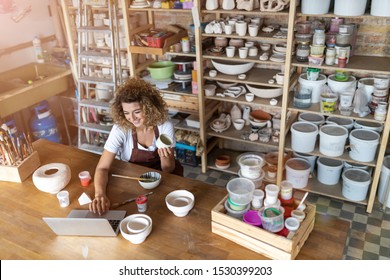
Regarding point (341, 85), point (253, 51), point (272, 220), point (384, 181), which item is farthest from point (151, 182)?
point (384, 181)

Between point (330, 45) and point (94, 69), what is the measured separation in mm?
2564

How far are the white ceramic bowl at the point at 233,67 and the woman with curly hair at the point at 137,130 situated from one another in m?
0.98

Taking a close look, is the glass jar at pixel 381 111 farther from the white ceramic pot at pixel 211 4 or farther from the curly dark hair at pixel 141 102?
the curly dark hair at pixel 141 102

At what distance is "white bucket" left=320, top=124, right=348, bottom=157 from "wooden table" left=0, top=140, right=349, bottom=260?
1.24 metres

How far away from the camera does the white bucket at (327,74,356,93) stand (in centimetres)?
286

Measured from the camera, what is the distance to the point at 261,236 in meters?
1.50

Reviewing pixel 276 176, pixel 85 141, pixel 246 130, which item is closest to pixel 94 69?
pixel 85 141

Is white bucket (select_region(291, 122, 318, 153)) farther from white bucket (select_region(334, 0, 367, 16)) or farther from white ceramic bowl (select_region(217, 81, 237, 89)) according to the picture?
white bucket (select_region(334, 0, 367, 16))

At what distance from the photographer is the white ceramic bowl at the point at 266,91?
9.96 feet

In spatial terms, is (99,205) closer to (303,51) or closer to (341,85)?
(303,51)

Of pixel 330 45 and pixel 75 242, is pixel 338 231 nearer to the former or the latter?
pixel 75 242

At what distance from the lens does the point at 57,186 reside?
2012mm

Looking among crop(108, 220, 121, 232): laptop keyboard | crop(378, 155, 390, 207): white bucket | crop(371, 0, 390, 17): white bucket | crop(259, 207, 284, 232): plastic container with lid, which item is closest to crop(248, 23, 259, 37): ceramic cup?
crop(371, 0, 390, 17): white bucket

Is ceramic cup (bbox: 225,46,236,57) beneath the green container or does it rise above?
above
